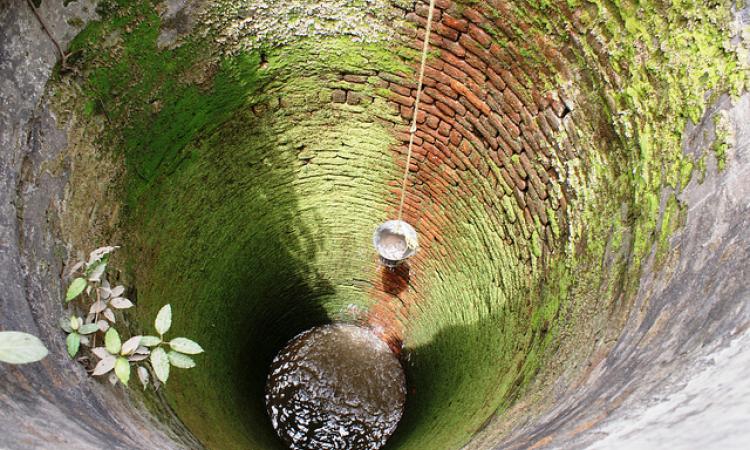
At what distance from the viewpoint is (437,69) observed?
9.37 feet

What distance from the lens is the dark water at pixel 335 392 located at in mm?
4227

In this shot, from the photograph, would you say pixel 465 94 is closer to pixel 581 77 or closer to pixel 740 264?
pixel 581 77

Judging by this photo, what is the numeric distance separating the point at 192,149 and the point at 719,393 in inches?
106

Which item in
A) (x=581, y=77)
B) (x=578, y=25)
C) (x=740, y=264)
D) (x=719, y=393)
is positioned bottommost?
(x=719, y=393)

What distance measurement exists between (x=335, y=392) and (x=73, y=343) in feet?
9.46

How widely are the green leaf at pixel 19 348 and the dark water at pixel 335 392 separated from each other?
3.33 meters

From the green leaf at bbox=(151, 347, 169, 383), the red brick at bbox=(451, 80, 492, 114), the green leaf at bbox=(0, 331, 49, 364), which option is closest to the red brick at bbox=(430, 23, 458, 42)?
the red brick at bbox=(451, 80, 492, 114)

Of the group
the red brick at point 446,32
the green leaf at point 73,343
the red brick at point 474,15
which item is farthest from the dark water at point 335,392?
the red brick at point 474,15

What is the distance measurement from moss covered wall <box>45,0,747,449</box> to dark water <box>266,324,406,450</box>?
1.04 feet

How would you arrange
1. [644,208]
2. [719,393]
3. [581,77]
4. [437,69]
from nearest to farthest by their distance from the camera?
[719,393]
[644,208]
[581,77]
[437,69]

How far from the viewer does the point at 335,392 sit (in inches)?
170

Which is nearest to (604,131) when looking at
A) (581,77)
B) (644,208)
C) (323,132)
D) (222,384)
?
(581,77)

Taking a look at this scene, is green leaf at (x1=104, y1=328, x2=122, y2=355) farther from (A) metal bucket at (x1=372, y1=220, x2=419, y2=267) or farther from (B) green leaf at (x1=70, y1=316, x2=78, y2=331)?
(A) metal bucket at (x1=372, y1=220, x2=419, y2=267)

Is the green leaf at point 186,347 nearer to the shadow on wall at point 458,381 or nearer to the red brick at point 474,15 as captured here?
the shadow on wall at point 458,381
